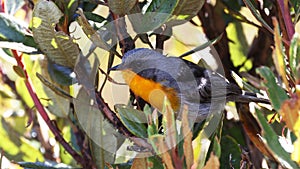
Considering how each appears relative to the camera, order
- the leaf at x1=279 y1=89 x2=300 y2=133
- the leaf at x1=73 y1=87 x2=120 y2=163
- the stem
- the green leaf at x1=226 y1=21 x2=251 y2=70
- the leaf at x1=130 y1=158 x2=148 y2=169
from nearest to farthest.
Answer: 1. the leaf at x1=279 y1=89 x2=300 y2=133
2. the leaf at x1=130 y1=158 x2=148 y2=169
3. the leaf at x1=73 y1=87 x2=120 y2=163
4. the stem
5. the green leaf at x1=226 y1=21 x2=251 y2=70

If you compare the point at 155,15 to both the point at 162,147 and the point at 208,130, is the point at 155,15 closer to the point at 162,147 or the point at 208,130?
the point at 208,130

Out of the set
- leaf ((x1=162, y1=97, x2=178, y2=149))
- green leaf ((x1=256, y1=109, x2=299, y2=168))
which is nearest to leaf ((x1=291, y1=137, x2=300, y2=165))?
green leaf ((x1=256, y1=109, x2=299, y2=168))

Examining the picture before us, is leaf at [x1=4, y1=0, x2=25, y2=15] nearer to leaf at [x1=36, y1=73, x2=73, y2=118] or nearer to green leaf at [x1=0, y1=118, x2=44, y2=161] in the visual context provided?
leaf at [x1=36, y1=73, x2=73, y2=118]

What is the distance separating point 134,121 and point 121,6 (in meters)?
0.26

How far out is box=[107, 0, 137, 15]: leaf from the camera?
1.19m

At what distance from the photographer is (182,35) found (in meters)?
1.76

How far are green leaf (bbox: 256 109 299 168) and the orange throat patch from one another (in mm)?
689

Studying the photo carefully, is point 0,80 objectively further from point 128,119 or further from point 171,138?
point 171,138

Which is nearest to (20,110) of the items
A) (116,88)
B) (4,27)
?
(116,88)

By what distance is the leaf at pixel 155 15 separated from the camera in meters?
1.19

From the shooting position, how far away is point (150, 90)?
5.76ft

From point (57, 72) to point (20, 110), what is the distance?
11.2 inches

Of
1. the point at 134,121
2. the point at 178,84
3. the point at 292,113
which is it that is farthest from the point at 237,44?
the point at 292,113

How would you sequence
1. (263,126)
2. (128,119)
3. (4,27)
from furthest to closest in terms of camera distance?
(4,27) → (128,119) → (263,126)
